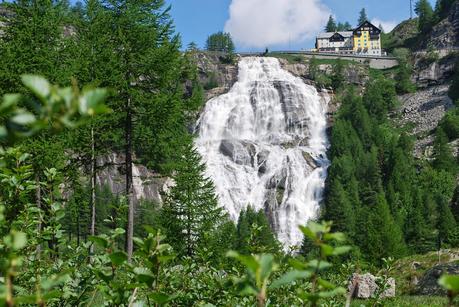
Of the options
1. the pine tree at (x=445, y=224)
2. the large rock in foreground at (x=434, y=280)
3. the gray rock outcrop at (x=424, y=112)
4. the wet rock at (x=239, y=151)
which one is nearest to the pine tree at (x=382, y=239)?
the pine tree at (x=445, y=224)

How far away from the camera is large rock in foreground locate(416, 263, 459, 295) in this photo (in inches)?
454

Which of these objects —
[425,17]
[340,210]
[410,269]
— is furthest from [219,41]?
[410,269]

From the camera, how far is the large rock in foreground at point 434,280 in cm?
1154

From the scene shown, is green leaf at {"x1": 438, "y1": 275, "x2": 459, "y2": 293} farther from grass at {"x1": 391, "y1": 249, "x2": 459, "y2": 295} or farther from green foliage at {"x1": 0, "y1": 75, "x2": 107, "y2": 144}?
grass at {"x1": 391, "y1": 249, "x2": 459, "y2": 295}

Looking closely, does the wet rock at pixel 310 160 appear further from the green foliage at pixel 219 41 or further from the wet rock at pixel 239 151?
the green foliage at pixel 219 41

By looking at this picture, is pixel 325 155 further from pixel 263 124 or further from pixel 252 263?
pixel 252 263

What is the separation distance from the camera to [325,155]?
62.2 meters

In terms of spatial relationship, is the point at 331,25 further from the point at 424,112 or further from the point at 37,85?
the point at 37,85

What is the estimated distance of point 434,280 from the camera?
42.8 ft

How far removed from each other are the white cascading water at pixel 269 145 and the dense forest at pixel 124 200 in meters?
8.41

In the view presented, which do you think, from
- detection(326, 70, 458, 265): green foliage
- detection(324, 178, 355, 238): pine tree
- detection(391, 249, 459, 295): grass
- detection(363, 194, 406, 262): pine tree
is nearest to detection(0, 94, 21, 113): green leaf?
detection(391, 249, 459, 295): grass

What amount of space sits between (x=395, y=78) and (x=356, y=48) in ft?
91.8

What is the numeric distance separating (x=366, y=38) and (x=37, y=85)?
11374 cm

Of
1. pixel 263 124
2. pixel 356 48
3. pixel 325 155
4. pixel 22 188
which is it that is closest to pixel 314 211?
pixel 325 155
